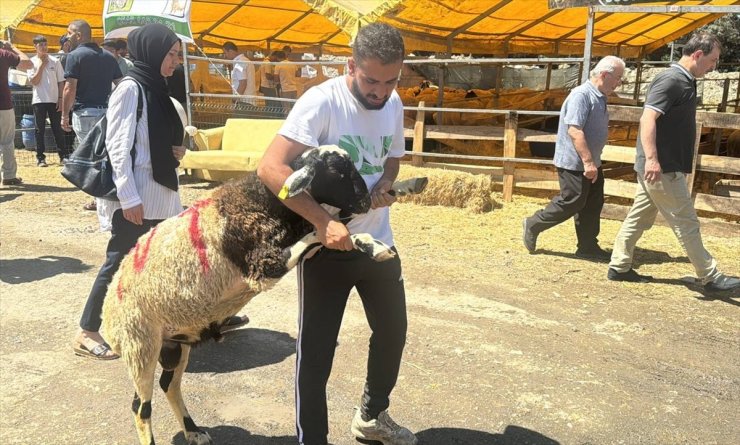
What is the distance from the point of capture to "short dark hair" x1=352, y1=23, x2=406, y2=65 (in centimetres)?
244

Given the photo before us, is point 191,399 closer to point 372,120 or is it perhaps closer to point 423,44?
point 372,120

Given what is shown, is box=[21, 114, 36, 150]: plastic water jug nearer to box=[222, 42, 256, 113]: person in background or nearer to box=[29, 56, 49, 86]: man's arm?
box=[29, 56, 49, 86]: man's arm

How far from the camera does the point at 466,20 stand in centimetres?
Result: 1148

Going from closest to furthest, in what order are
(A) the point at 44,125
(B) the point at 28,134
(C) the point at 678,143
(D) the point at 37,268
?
(C) the point at 678,143 → (D) the point at 37,268 → (A) the point at 44,125 → (B) the point at 28,134

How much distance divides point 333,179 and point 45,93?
1087 centimetres

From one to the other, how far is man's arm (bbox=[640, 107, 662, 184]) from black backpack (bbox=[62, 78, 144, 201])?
4053 mm

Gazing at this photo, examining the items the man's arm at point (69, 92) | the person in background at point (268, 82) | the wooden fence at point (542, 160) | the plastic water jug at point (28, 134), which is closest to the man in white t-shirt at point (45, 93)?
the plastic water jug at point (28, 134)

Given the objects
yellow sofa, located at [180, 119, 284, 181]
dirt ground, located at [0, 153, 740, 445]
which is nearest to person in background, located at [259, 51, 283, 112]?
yellow sofa, located at [180, 119, 284, 181]

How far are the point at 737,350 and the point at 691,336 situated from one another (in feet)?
1.04

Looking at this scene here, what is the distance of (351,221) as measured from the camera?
108 inches

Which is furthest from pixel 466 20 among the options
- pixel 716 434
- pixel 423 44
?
pixel 716 434

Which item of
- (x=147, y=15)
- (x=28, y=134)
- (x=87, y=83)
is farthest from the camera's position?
(x=28, y=134)

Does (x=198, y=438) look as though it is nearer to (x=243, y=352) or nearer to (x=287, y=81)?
(x=243, y=352)

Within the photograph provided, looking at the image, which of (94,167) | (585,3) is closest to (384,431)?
(94,167)
